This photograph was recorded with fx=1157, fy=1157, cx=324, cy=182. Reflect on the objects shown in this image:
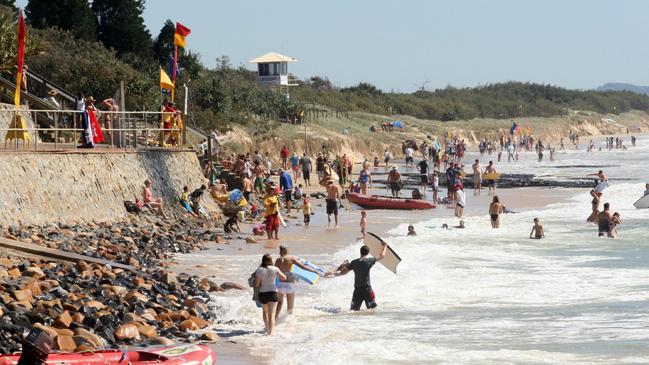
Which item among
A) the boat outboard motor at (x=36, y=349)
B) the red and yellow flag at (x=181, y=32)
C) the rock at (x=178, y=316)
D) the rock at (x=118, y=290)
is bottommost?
the rock at (x=178, y=316)

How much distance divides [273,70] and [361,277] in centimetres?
6649

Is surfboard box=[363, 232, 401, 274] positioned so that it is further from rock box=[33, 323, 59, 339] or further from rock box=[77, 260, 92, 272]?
rock box=[33, 323, 59, 339]

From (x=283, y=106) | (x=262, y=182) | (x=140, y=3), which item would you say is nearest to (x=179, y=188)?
(x=262, y=182)

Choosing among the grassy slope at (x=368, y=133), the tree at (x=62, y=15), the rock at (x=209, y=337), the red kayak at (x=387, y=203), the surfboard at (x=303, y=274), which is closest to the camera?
the rock at (x=209, y=337)

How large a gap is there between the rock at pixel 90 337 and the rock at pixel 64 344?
198 mm

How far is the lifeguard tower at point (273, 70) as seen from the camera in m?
81.2

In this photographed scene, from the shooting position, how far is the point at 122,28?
170 ft

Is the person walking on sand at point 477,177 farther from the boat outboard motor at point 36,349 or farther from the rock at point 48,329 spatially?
the boat outboard motor at point 36,349

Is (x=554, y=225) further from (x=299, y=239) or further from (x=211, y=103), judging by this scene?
(x=211, y=103)

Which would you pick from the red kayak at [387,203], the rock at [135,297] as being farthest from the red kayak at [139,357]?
the red kayak at [387,203]

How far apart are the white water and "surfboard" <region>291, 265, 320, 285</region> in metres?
0.55

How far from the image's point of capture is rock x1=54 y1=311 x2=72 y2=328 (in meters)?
12.9

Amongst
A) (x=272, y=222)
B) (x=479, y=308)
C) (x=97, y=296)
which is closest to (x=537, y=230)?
(x=272, y=222)

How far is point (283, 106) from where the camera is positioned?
62.9 metres
